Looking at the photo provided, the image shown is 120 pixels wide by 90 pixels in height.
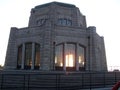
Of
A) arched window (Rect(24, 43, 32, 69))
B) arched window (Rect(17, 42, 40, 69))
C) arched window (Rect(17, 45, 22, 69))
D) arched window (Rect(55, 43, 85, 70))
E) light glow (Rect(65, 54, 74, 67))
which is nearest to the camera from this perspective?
arched window (Rect(55, 43, 85, 70))

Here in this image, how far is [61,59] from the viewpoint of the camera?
29359 mm

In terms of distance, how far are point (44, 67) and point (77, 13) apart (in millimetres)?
12803

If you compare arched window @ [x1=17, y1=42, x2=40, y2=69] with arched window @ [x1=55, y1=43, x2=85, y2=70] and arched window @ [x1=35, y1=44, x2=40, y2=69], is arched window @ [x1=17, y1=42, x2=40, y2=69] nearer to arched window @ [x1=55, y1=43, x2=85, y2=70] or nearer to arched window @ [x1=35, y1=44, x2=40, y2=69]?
arched window @ [x1=35, y1=44, x2=40, y2=69]

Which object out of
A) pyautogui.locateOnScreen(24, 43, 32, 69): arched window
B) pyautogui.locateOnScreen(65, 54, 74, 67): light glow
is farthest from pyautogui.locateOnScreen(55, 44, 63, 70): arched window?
pyautogui.locateOnScreen(24, 43, 32, 69): arched window

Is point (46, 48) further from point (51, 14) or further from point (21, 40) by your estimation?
point (51, 14)

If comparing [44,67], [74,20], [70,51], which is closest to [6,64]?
[44,67]

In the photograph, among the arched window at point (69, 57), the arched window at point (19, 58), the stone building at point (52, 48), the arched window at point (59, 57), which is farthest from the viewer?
the arched window at point (19, 58)

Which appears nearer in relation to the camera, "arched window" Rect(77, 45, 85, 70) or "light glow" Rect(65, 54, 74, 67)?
"light glow" Rect(65, 54, 74, 67)

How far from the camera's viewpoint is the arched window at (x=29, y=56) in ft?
96.3

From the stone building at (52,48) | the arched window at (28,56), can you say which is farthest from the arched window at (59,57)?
the arched window at (28,56)

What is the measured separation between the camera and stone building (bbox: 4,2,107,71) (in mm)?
28423

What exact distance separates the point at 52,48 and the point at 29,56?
3808 mm

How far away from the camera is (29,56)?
98.7ft

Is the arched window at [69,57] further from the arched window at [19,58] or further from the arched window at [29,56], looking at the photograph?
the arched window at [19,58]
